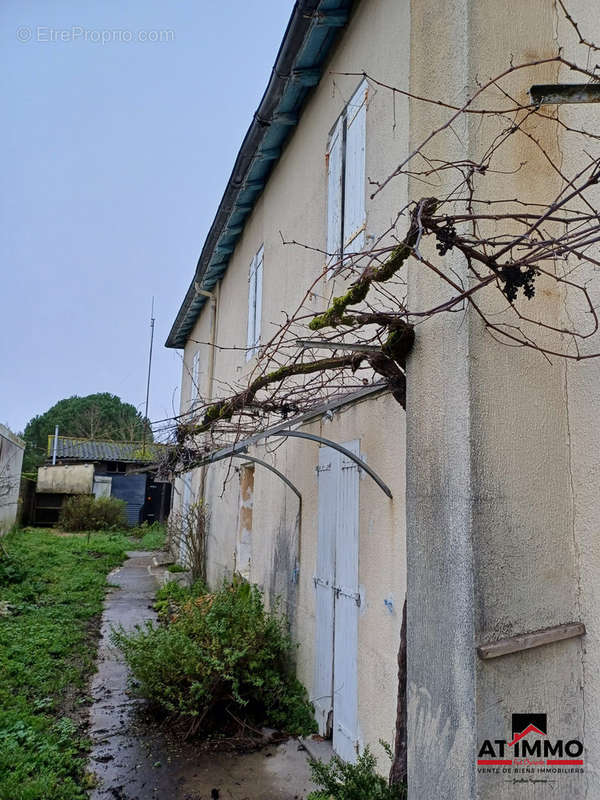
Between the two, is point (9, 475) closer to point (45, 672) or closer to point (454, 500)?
point (45, 672)

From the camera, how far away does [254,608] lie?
5.57m

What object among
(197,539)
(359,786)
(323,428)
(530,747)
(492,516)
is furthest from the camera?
(197,539)

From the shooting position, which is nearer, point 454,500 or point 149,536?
point 454,500

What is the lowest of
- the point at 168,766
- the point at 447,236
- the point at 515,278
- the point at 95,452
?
the point at 168,766

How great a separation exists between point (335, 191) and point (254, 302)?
324 centimetres

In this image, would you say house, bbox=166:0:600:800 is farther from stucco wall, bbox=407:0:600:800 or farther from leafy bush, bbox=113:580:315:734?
leafy bush, bbox=113:580:315:734

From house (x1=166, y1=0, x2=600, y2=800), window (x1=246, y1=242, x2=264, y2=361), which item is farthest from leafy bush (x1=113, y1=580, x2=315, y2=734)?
window (x1=246, y1=242, x2=264, y2=361)

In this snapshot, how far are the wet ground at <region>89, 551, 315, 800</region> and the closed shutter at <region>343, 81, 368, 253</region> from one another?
4.22 meters

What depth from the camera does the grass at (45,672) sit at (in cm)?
404

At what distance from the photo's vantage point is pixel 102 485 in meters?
24.8

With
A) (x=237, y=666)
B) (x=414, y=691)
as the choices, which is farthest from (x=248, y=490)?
(x=414, y=691)

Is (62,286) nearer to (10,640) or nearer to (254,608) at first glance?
(10,640)

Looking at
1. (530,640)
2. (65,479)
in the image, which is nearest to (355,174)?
(530,640)
